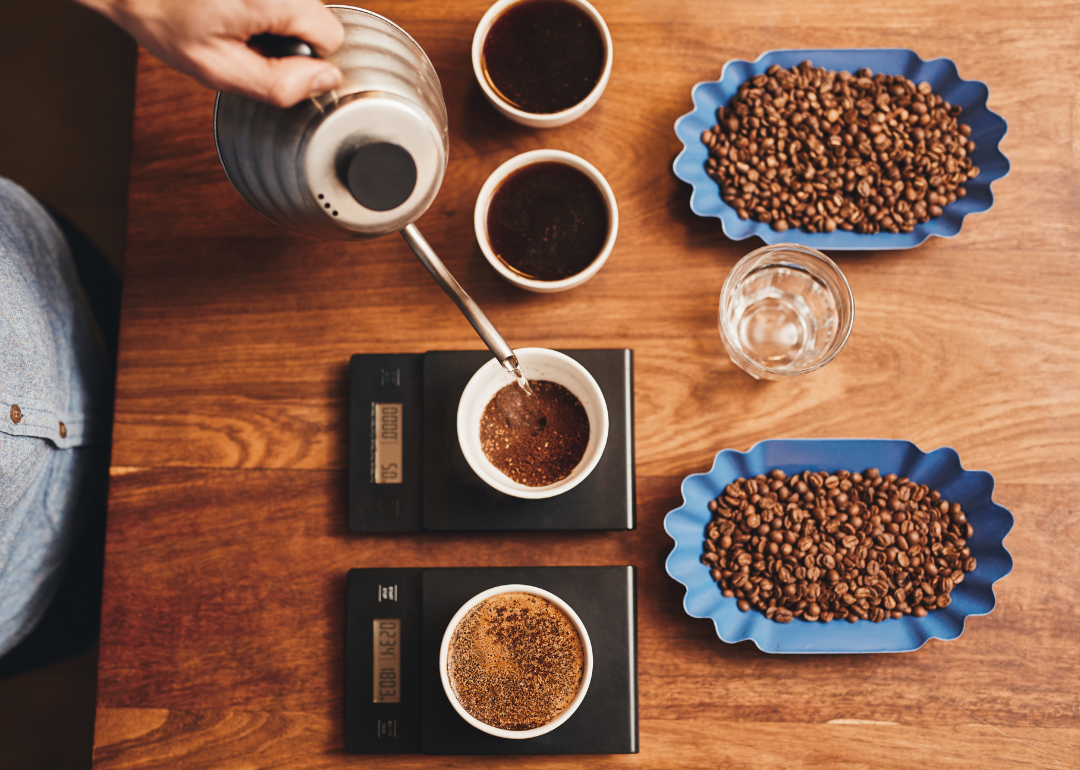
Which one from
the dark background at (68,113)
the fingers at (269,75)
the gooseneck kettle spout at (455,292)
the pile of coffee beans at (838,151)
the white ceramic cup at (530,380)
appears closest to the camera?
the fingers at (269,75)

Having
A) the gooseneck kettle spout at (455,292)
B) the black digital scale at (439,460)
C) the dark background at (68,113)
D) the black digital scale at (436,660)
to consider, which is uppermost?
the dark background at (68,113)

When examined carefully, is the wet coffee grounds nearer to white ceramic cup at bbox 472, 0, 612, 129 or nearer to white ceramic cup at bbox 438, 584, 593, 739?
white ceramic cup at bbox 438, 584, 593, 739

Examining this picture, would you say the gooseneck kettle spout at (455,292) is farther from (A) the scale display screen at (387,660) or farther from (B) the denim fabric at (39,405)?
(B) the denim fabric at (39,405)

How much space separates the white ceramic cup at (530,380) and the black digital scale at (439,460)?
0.14 feet

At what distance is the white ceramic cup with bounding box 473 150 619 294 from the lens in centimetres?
88

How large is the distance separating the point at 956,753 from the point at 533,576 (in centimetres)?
61

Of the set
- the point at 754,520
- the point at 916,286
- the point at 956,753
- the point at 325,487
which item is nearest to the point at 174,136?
the point at 325,487

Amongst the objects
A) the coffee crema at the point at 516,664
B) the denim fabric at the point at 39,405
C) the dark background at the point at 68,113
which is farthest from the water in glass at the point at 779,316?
the dark background at the point at 68,113

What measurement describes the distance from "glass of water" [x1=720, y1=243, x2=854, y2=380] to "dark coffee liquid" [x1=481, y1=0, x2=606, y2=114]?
1.11 ft

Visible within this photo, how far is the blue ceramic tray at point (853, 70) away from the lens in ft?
3.04

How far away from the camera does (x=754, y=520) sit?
2.95ft

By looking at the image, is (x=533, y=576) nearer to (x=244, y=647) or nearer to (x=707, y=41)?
(x=244, y=647)

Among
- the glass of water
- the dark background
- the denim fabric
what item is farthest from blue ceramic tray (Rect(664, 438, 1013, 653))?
the dark background

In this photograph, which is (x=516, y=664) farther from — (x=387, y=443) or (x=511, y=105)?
(x=511, y=105)
